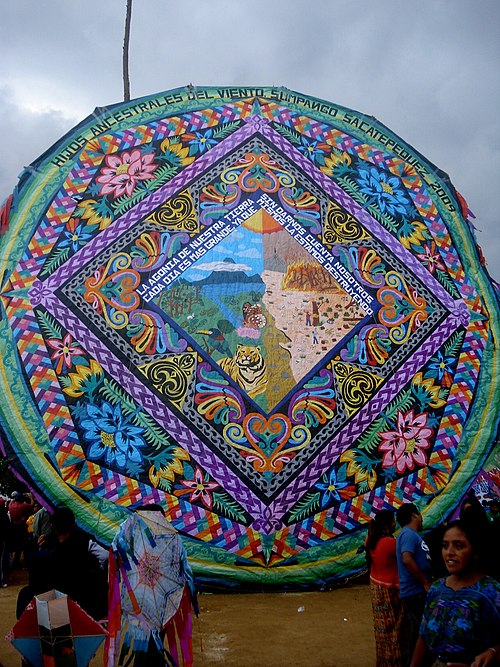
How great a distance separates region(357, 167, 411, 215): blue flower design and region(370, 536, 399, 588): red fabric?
3.91m

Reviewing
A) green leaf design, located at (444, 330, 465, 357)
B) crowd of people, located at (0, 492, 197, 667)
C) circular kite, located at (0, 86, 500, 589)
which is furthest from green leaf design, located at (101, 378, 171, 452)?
green leaf design, located at (444, 330, 465, 357)

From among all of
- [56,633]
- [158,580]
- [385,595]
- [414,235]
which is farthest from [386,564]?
[414,235]

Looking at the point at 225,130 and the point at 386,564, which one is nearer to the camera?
the point at 386,564

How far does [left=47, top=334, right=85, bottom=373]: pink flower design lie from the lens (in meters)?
6.22

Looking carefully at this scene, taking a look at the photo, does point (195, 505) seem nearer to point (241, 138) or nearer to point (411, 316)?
point (411, 316)

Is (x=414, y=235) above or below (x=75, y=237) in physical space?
below

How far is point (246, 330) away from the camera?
666 centimetres

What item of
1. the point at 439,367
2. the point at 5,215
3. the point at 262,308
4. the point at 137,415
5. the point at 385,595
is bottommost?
the point at 385,595

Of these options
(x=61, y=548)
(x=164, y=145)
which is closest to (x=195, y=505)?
(x=61, y=548)

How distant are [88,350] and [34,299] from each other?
27.0 inches

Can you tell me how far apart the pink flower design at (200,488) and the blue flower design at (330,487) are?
1.01 meters

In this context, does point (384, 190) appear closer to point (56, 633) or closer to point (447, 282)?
point (447, 282)

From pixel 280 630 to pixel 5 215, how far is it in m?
4.46

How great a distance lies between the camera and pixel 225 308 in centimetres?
667
